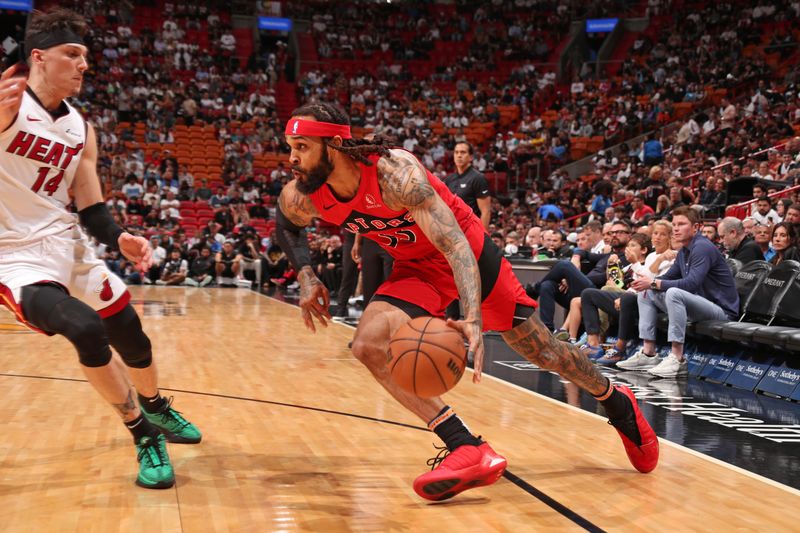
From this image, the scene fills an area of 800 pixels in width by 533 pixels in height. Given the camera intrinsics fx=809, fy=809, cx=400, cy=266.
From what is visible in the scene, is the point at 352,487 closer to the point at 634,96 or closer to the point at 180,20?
the point at 634,96

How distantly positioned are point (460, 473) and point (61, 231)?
186cm

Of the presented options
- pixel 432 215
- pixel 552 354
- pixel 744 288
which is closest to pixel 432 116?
pixel 744 288

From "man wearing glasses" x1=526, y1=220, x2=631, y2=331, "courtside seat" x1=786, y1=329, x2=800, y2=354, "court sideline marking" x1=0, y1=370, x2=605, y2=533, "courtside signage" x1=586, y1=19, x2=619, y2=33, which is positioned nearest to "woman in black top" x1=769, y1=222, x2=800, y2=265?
"courtside seat" x1=786, y1=329, x2=800, y2=354

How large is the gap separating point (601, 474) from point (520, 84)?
23851mm

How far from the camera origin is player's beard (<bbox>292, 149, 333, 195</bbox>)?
322 centimetres

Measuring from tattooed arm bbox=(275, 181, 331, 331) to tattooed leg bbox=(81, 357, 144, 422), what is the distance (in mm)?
779

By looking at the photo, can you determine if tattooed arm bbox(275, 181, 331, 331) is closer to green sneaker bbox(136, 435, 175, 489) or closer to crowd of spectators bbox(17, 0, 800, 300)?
green sneaker bbox(136, 435, 175, 489)

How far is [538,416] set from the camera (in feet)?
15.5

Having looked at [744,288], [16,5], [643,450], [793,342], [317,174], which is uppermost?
[16,5]

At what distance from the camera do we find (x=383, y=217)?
3.25 m

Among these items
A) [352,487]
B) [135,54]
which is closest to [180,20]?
[135,54]

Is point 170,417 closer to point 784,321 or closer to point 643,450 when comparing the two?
point 643,450

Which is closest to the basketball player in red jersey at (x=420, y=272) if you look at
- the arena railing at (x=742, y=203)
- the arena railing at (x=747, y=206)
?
the arena railing at (x=747, y=206)

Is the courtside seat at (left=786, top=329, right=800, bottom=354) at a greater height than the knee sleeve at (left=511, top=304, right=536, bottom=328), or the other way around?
the knee sleeve at (left=511, top=304, right=536, bottom=328)
